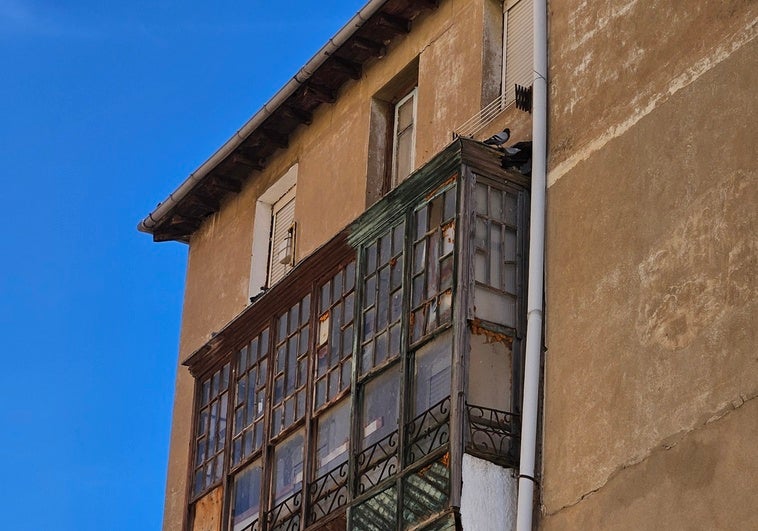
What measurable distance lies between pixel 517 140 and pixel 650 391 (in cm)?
352

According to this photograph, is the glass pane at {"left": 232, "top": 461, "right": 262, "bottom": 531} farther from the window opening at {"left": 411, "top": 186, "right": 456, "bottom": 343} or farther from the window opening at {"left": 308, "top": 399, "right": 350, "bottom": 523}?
the window opening at {"left": 411, "top": 186, "right": 456, "bottom": 343}

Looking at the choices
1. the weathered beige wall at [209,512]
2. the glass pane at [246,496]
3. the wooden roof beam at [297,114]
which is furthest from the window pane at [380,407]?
the wooden roof beam at [297,114]

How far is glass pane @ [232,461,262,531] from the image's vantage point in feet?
56.4

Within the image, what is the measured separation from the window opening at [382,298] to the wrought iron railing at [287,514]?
150 cm

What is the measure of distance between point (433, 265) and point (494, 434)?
5.51 ft

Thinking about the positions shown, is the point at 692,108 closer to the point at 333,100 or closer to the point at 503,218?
the point at 503,218

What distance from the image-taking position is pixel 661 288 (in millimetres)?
13539

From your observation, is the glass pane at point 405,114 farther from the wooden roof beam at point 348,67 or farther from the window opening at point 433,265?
the window opening at point 433,265

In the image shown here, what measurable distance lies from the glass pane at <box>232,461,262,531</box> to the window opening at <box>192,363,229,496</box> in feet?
1.39

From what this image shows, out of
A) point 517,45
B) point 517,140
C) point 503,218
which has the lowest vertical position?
point 503,218

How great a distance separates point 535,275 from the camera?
48.6ft

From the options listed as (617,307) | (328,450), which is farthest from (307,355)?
(617,307)

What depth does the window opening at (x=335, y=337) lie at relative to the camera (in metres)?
16.2

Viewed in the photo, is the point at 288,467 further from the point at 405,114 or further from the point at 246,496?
the point at 405,114
